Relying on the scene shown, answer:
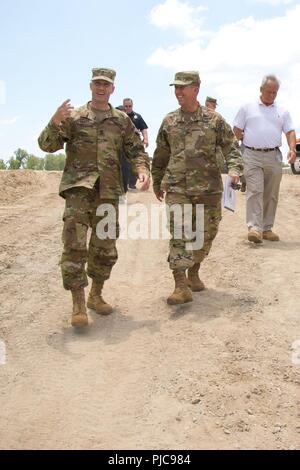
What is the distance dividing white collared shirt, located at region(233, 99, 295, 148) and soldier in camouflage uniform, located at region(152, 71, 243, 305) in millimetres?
2124

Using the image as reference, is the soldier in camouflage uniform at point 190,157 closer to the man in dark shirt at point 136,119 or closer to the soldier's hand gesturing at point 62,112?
the soldier's hand gesturing at point 62,112

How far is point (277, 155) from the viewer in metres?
8.00

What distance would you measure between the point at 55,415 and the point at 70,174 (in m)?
2.27

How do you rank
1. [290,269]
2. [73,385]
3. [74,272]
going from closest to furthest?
[73,385], [74,272], [290,269]

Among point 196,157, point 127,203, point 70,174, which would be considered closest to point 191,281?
point 196,157

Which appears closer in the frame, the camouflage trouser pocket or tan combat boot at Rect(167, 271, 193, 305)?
the camouflage trouser pocket

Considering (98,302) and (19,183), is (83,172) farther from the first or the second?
(19,183)

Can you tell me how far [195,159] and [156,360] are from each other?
2.05 meters

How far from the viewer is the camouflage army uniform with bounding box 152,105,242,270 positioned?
5707 mm

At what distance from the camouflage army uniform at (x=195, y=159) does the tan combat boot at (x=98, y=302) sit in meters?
0.74

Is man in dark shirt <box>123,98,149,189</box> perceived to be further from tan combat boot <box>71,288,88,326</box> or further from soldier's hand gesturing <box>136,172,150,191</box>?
tan combat boot <box>71,288,88,326</box>

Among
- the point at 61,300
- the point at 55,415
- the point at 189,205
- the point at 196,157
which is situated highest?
the point at 196,157

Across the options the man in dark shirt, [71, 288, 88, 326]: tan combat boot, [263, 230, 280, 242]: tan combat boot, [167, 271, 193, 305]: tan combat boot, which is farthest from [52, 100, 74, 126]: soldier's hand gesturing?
the man in dark shirt

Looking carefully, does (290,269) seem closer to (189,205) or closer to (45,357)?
(189,205)
